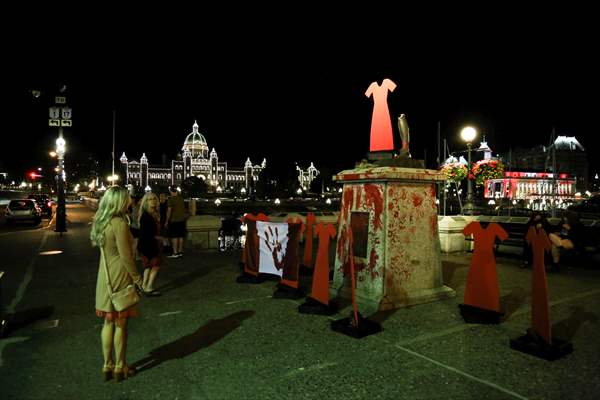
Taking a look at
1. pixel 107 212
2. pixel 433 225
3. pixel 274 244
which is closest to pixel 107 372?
pixel 107 212

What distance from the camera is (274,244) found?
26.4 feet

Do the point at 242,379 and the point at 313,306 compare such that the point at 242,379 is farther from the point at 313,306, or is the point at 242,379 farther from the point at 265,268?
the point at 265,268

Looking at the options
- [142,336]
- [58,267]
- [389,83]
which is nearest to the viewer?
[142,336]

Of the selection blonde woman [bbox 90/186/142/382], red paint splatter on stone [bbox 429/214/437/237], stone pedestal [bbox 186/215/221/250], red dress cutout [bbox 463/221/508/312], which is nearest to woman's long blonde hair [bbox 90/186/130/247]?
blonde woman [bbox 90/186/142/382]

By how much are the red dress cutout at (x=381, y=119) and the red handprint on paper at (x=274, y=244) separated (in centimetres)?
239

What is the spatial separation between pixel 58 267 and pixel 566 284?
1080cm

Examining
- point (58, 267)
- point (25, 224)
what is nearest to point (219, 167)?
point (25, 224)

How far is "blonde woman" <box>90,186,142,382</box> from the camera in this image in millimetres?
4023

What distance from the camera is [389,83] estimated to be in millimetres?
7062

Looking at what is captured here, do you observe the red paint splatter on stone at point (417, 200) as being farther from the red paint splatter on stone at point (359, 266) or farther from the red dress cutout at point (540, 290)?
the red dress cutout at point (540, 290)

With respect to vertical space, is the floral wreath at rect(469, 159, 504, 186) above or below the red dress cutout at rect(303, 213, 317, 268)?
above

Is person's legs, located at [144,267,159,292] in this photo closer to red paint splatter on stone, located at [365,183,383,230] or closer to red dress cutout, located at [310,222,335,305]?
red dress cutout, located at [310,222,335,305]

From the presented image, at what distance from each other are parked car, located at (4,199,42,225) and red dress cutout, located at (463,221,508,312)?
79.5 ft

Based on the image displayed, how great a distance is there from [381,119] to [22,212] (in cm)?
2283
